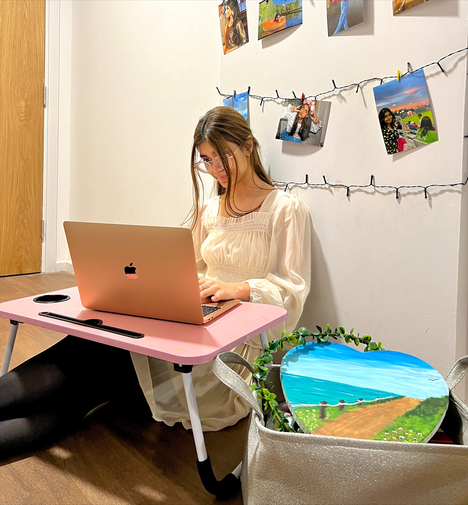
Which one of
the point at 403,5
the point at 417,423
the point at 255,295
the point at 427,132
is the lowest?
the point at 417,423

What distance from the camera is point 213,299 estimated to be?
3.50 feet

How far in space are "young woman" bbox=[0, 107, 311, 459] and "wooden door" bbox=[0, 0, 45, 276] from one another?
1976 millimetres

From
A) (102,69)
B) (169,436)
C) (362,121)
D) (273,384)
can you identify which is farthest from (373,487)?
(102,69)

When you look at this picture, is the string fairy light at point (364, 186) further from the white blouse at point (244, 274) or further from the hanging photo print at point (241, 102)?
the hanging photo print at point (241, 102)

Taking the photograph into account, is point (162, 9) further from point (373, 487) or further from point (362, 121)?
point (373, 487)

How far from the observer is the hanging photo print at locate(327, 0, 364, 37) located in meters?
1.19

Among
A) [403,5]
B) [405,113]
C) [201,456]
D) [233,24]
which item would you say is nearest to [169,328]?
[201,456]

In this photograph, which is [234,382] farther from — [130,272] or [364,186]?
[364,186]

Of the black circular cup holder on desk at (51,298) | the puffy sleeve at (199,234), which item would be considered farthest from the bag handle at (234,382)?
the puffy sleeve at (199,234)

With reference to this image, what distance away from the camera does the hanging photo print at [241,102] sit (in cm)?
155

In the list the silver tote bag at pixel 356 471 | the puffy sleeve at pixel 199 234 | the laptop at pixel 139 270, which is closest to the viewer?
the silver tote bag at pixel 356 471

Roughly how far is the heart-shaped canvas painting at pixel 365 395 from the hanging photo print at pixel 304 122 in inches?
27.9

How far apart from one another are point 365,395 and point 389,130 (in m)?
0.70

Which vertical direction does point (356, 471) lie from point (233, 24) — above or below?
below
